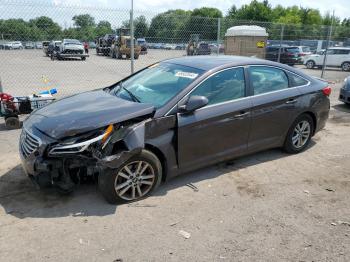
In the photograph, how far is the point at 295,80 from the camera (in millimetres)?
5363

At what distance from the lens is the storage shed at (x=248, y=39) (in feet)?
49.0

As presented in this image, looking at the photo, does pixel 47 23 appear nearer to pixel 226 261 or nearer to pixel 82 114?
pixel 82 114

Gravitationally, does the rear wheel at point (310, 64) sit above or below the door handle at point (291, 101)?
below

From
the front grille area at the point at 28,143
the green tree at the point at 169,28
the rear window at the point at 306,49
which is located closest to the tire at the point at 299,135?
the front grille area at the point at 28,143

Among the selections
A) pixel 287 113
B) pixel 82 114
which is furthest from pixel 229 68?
pixel 82 114

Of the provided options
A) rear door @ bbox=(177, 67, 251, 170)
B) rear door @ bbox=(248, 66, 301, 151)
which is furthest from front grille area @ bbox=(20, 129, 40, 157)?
rear door @ bbox=(248, 66, 301, 151)

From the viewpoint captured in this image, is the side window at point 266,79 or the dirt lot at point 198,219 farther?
the side window at point 266,79

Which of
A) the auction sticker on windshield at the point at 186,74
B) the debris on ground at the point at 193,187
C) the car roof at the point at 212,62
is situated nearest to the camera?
the debris on ground at the point at 193,187

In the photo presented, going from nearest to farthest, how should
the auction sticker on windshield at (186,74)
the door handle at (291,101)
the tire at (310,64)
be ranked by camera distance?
the auction sticker on windshield at (186,74), the door handle at (291,101), the tire at (310,64)

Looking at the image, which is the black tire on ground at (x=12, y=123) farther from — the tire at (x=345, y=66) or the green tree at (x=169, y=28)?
the tire at (x=345, y=66)

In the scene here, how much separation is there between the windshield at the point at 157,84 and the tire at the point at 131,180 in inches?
27.6

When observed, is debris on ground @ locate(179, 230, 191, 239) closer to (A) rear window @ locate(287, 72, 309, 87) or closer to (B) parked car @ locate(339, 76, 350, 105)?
(A) rear window @ locate(287, 72, 309, 87)

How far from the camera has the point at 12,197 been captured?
158 inches

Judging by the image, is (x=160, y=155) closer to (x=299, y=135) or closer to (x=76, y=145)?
(x=76, y=145)
